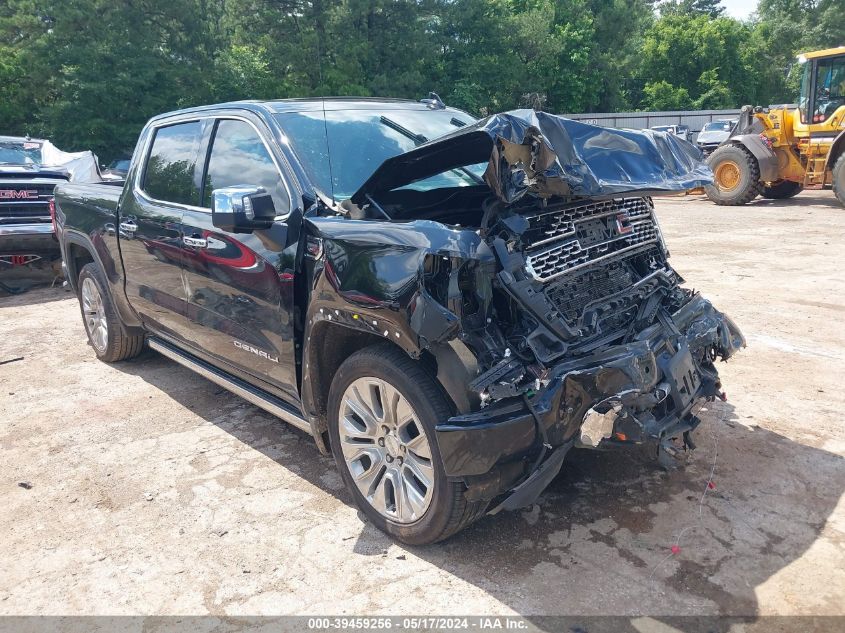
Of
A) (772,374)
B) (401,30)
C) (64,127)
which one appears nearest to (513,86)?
(401,30)

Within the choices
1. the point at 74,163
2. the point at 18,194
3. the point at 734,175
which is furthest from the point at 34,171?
the point at 734,175

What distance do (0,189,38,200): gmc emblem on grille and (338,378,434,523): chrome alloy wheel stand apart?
806 cm

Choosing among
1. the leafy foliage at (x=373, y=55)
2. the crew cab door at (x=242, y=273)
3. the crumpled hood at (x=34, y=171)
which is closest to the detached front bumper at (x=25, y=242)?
the crumpled hood at (x=34, y=171)

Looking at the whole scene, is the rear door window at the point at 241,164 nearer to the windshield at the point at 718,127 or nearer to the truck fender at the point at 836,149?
the truck fender at the point at 836,149

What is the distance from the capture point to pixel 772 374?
4.88 metres

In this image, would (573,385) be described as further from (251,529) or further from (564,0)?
(564,0)

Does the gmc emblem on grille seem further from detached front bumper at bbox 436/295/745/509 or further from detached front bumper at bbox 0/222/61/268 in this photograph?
detached front bumper at bbox 436/295/745/509

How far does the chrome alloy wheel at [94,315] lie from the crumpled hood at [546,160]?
345 cm

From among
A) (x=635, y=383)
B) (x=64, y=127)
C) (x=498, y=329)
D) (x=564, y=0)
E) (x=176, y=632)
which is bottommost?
(x=176, y=632)

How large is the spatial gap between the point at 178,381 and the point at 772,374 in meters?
4.57

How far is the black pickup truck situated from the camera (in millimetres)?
2709

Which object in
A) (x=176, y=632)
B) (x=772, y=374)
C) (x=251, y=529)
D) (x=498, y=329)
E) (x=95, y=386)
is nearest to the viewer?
(x=176, y=632)

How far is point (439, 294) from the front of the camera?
272cm

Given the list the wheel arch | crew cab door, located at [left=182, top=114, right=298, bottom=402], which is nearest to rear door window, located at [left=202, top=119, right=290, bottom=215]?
crew cab door, located at [left=182, top=114, right=298, bottom=402]
